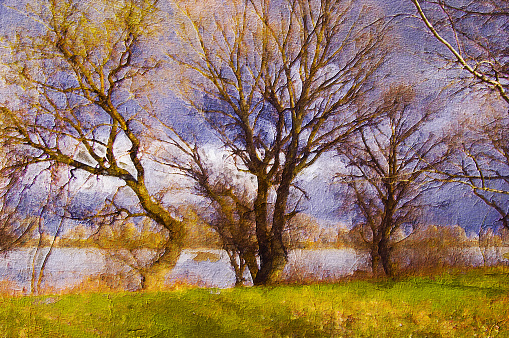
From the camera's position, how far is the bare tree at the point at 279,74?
5.70 m

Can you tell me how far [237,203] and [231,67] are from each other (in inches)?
76.0

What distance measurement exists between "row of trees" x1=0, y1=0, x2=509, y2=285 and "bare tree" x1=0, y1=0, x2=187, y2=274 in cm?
2

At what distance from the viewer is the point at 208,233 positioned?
5.47 m

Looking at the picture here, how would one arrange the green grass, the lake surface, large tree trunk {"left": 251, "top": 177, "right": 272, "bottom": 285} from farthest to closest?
1. large tree trunk {"left": 251, "top": 177, "right": 272, "bottom": 285}
2. the lake surface
3. the green grass

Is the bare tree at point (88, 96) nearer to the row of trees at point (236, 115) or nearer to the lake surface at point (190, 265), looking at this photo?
the row of trees at point (236, 115)

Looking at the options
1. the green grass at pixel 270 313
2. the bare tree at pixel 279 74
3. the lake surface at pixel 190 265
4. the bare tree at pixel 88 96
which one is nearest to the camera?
the green grass at pixel 270 313

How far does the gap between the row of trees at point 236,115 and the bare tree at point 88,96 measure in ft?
0.05

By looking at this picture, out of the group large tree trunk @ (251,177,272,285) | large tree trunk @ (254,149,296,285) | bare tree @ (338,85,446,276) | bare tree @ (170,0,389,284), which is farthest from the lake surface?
bare tree @ (170,0,389,284)

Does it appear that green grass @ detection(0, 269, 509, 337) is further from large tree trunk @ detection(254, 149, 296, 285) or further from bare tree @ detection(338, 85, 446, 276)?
bare tree @ detection(338, 85, 446, 276)

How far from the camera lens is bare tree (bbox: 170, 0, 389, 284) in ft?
18.7

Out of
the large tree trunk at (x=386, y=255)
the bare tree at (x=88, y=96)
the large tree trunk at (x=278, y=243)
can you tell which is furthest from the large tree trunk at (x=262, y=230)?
the large tree trunk at (x=386, y=255)

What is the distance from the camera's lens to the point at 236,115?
19.1 ft

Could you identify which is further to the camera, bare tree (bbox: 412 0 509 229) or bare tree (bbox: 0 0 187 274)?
bare tree (bbox: 412 0 509 229)

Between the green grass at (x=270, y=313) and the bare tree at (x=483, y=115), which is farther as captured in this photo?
the bare tree at (x=483, y=115)
